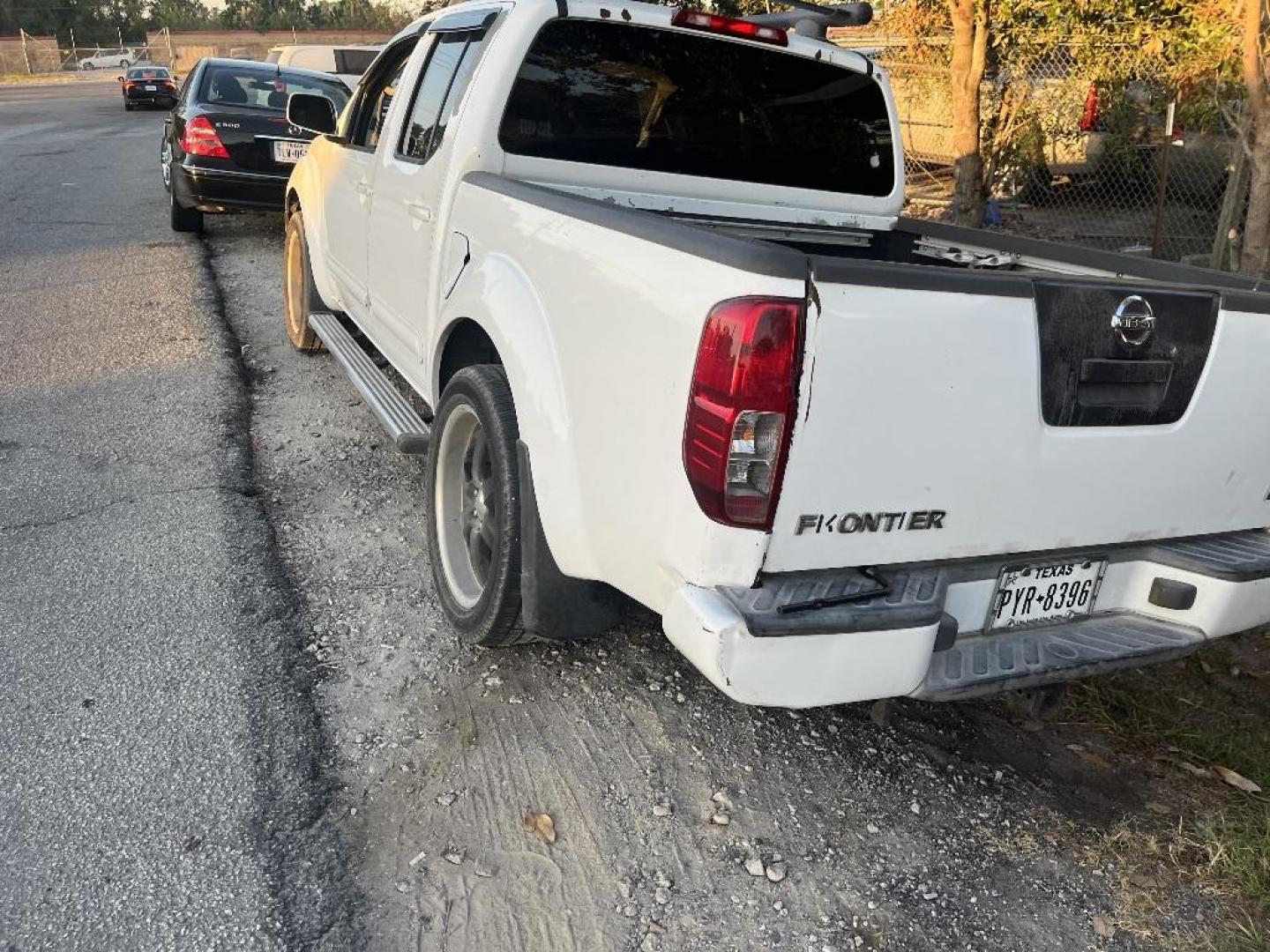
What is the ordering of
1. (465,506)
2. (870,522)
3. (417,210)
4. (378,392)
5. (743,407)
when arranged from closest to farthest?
(743,407) < (870,522) < (465,506) < (417,210) < (378,392)

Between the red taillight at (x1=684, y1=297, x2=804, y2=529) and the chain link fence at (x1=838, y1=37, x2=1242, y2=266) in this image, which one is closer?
the red taillight at (x1=684, y1=297, x2=804, y2=529)

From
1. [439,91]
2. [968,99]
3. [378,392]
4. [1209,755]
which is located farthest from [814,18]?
[968,99]

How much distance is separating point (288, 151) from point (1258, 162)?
7.65 metres

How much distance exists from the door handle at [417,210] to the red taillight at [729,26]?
45.4 inches

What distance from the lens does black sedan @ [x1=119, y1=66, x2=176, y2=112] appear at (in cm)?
3106

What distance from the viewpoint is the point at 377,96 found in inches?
213

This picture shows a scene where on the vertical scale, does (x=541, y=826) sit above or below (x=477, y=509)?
below

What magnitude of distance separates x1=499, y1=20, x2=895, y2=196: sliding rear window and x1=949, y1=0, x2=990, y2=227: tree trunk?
3.86m

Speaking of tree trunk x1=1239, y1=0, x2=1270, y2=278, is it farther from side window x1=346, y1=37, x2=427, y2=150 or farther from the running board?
the running board

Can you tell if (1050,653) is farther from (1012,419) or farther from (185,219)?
(185,219)

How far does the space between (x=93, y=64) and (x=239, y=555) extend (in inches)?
2752

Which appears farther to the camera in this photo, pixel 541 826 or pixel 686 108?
pixel 686 108

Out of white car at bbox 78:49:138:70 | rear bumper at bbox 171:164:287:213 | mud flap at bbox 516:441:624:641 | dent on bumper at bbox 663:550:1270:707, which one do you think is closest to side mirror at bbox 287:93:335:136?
mud flap at bbox 516:441:624:641

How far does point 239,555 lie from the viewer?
4.12 metres
